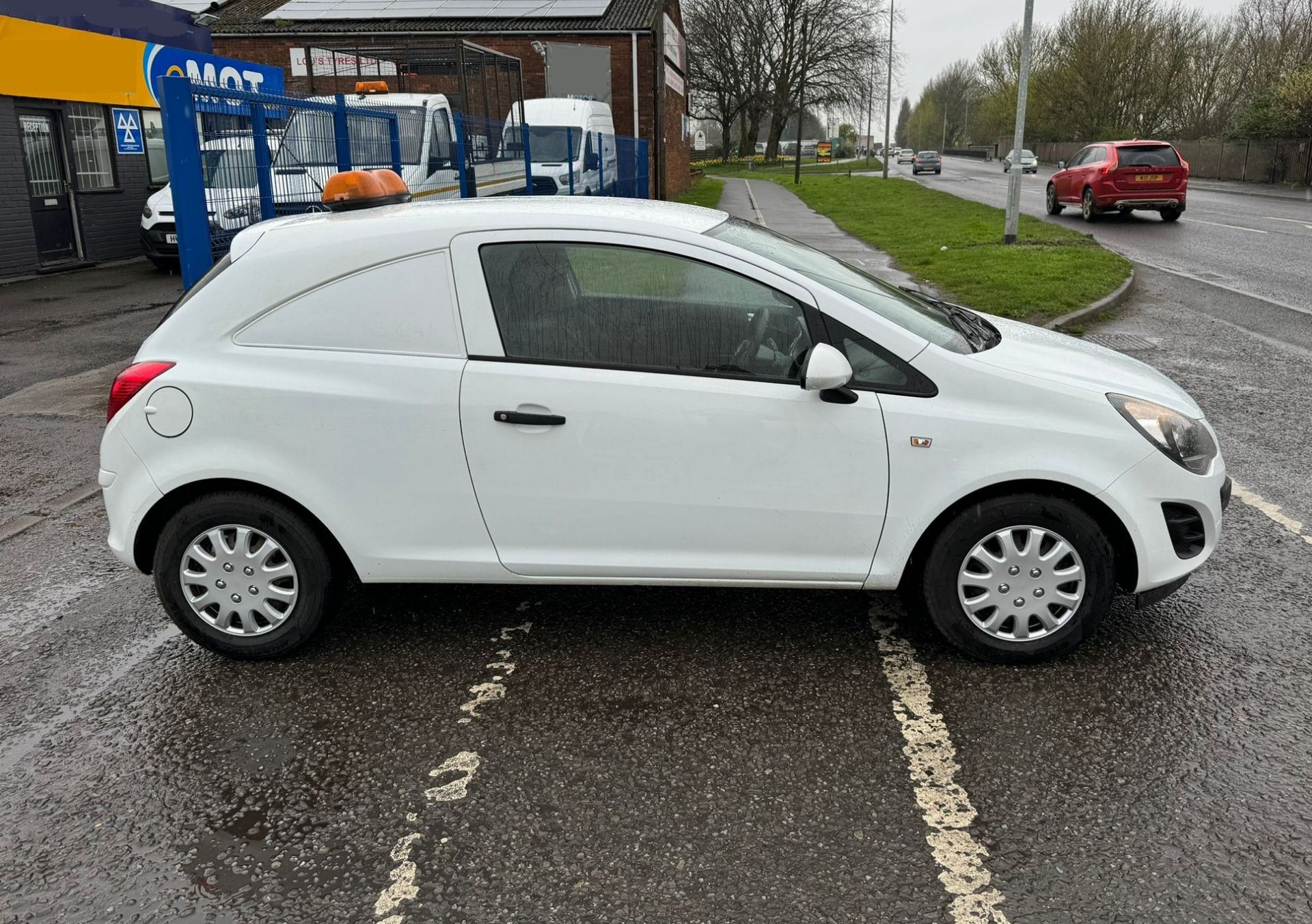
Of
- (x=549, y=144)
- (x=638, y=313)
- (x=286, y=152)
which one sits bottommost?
(x=638, y=313)

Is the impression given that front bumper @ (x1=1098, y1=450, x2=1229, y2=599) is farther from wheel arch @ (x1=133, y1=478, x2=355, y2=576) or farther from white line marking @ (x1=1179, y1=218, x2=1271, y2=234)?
white line marking @ (x1=1179, y1=218, x2=1271, y2=234)

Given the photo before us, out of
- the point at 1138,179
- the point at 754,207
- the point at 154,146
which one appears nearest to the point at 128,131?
the point at 154,146

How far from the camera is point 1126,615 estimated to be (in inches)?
163

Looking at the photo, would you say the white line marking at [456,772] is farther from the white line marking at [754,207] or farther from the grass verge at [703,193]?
the grass verge at [703,193]

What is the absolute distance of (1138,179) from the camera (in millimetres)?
21047

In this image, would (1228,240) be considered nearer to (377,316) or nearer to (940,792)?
(940,792)

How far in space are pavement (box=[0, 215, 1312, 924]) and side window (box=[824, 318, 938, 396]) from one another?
3.31 ft

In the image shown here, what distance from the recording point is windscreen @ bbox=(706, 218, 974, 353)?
151 inches

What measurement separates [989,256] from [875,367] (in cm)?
1237

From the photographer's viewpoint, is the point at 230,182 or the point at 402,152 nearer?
the point at 230,182

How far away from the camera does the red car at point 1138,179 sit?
68.6 feet

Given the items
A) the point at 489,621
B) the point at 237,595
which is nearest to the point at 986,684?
the point at 489,621

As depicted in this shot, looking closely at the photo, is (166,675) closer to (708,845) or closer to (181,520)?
(181,520)

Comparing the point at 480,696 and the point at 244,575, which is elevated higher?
the point at 244,575
